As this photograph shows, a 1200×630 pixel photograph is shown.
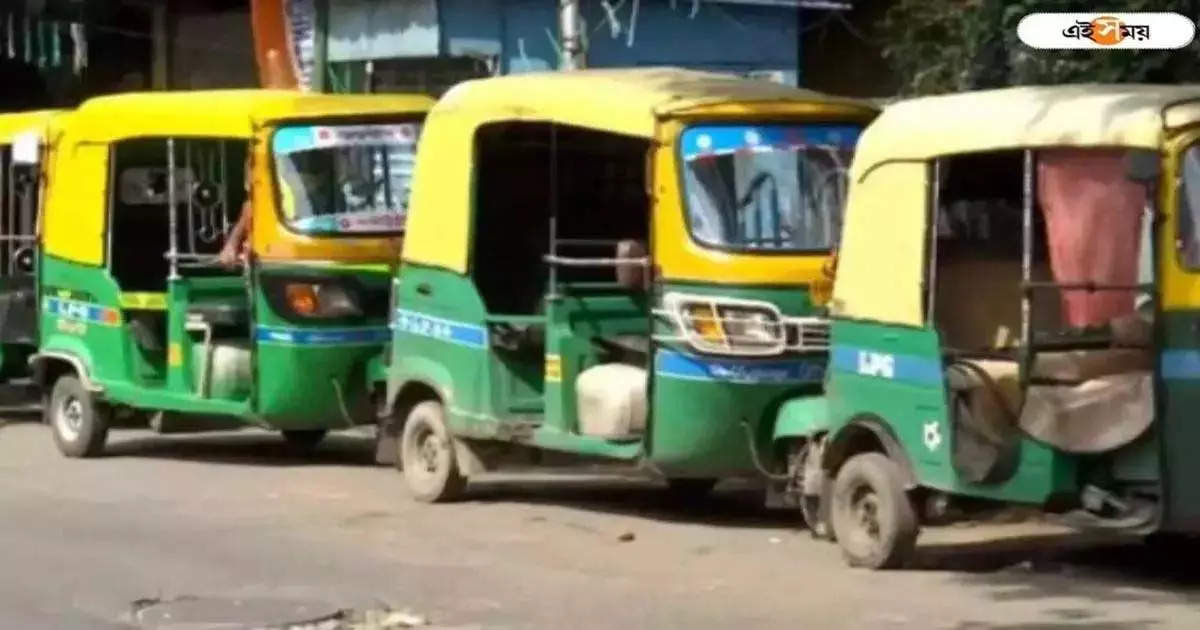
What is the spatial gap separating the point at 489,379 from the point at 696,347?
187 cm

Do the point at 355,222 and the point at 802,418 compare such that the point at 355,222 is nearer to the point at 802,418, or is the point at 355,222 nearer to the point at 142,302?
the point at 142,302

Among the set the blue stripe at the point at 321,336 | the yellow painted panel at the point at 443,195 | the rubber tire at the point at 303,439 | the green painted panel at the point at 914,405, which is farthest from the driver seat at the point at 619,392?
the rubber tire at the point at 303,439

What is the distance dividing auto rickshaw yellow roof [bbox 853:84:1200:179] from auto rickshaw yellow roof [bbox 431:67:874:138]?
1.35 metres

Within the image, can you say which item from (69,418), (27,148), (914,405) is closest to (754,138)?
(914,405)

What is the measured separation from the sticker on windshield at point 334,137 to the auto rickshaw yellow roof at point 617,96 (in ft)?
5.99

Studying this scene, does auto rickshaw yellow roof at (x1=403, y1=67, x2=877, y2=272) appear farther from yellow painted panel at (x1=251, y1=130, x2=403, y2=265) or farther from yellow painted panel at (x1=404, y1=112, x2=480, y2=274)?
yellow painted panel at (x1=251, y1=130, x2=403, y2=265)

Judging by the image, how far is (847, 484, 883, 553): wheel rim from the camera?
12.1m

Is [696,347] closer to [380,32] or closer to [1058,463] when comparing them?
[1058,463]

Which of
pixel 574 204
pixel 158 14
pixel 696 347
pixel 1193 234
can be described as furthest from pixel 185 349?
pixel 158 14

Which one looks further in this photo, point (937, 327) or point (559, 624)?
point (937, 327)

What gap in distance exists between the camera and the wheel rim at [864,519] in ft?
39.8

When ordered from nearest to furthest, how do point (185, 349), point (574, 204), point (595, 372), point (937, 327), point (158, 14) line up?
point (937, 327) < point (595, 372) < point (574, 204) < point (185, 349) < point (158, 14)

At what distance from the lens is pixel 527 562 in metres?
12.8

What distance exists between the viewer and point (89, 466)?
57.2 ft
